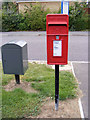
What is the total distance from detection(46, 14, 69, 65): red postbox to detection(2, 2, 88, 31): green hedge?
519 inches

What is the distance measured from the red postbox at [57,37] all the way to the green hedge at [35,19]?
1317 cm

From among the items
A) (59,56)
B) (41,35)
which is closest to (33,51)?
(59,56)

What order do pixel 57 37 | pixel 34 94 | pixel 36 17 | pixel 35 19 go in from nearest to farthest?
pixel 57 37
pixel 34 94
pixel 36 17
pixel 35 19

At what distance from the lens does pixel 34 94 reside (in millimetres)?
3883

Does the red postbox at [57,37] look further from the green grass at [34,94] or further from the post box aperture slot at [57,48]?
the green grass at [34,94]

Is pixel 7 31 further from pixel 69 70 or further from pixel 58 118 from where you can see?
pixel 58 118

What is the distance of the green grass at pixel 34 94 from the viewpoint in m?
3.30

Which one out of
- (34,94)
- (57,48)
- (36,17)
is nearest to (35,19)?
(36,17)

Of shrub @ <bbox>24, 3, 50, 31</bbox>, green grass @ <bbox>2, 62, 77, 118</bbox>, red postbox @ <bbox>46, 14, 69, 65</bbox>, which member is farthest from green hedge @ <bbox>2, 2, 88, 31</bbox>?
red postbox @ <bbox>46, 14, 69, 65</bbox>

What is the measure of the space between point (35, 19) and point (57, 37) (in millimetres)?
13535

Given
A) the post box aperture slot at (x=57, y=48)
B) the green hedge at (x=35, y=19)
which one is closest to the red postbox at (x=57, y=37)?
the post box aperture slot at (x=57, y=48)

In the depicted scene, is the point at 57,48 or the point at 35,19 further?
the point at 35,19

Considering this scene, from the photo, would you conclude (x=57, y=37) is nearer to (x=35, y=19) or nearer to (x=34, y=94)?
(x=34, y=94)

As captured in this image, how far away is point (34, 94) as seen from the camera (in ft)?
12.7
